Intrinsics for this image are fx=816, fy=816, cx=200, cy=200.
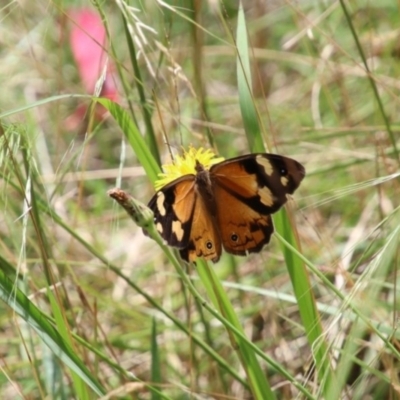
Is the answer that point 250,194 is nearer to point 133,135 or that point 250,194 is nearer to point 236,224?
point 236,224

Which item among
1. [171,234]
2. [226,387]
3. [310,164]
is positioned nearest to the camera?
[171,234]

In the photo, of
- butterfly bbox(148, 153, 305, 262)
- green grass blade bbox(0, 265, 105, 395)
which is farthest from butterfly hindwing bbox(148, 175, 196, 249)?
green grass blade bbox(0, 265, 105, 395)

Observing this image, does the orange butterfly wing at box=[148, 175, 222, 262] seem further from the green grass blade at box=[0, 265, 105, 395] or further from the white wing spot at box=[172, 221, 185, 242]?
the green grass blade at box=[0, 265, 105, 395]

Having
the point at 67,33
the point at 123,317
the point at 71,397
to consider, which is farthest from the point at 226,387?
the point at 67,33

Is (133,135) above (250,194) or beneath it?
above

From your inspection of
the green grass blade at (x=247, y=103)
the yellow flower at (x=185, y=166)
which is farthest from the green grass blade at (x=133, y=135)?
the green grass blade at (x=247, y=103)

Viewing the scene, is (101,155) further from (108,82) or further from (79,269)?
(79,269)

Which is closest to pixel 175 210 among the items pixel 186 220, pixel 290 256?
pixel 186 220
